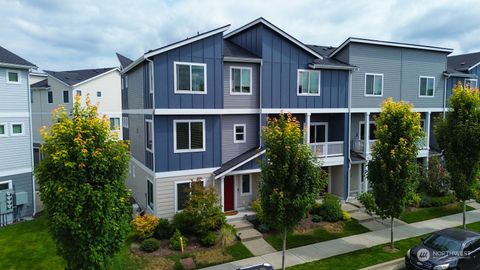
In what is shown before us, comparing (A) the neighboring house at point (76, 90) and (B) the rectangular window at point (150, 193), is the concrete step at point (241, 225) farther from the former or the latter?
(A) the neighboring house at point (76, 90)

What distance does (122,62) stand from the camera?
88.4ft

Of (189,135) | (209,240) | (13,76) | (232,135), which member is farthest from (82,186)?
(13,76)

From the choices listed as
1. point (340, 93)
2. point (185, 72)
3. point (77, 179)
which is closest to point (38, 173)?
point (77, 179)

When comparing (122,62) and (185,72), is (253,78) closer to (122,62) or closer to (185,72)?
(185,72)

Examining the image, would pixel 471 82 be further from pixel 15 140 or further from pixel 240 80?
pixel 15 140

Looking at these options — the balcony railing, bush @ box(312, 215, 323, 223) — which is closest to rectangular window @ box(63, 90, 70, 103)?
the balcony railing

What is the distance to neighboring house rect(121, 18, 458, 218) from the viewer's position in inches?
661

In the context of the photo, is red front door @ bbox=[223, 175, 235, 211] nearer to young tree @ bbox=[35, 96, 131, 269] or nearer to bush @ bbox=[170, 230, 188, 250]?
bush @ bbox=[170, 230, 188, 250]

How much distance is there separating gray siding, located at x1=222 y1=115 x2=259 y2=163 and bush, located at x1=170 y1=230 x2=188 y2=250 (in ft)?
16.9

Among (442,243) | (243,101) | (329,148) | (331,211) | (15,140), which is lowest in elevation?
(331,211)

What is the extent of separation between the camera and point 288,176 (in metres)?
11.2

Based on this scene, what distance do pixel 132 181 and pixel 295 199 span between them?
14875mm

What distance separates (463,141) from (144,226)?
16.4m

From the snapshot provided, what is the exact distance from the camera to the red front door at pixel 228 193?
18844mm
